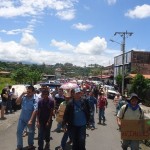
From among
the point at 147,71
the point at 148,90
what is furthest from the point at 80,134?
the point at 147,71

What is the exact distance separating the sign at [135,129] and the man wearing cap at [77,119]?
0.88m

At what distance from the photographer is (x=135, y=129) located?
8.74 meters

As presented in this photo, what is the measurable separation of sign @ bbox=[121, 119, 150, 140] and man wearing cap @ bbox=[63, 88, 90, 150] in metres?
0.88

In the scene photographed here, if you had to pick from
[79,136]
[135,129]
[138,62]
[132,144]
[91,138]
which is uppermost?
[138,62]

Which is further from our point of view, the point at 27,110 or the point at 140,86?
the point at 140,86

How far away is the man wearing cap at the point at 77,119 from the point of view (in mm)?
8641

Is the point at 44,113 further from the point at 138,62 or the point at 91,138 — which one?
the point at 138,62

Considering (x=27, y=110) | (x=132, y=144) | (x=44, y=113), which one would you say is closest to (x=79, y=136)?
(x=132, y=144)

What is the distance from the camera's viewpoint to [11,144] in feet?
38.6

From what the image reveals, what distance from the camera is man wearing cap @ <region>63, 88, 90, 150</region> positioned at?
864cm

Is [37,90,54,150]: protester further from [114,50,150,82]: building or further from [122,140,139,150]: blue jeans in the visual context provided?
[114,50,150,82]: building

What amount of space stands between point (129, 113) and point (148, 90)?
111ft

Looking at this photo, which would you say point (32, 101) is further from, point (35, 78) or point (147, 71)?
point (35, 78)

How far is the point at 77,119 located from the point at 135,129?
129 cm
